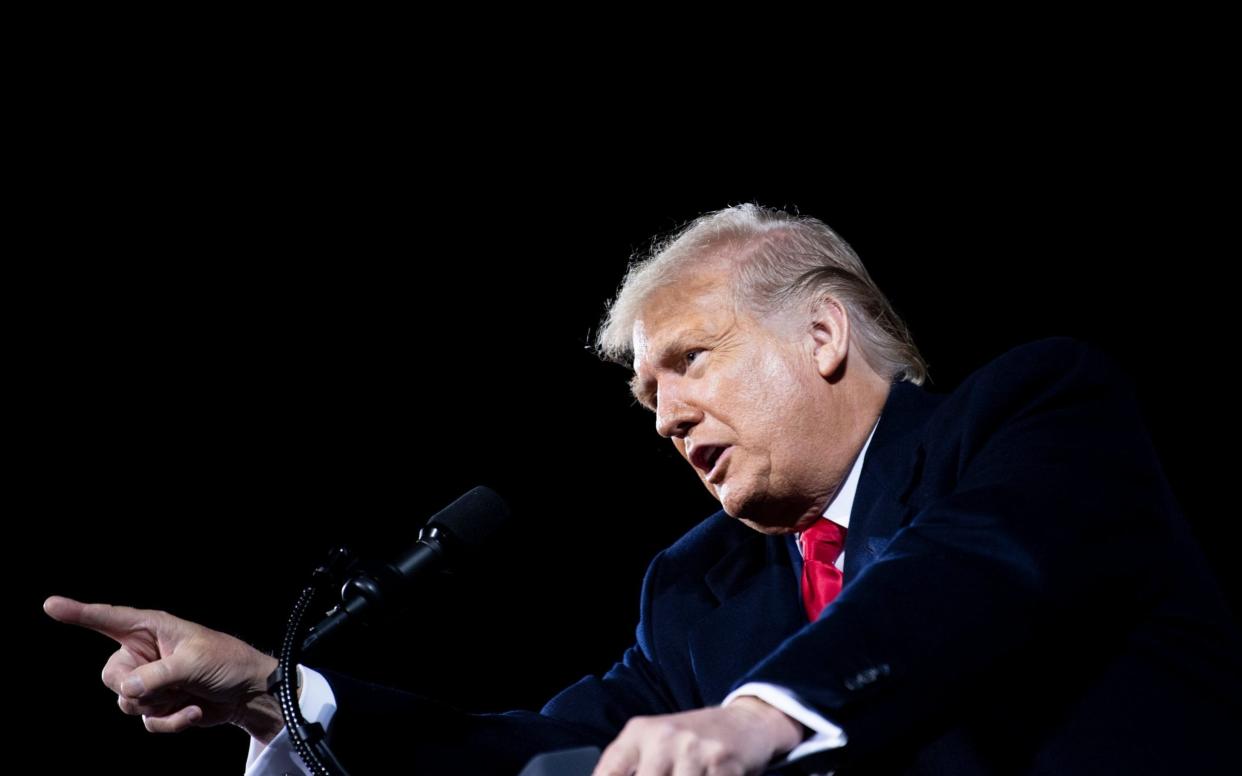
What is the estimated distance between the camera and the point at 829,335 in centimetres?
227

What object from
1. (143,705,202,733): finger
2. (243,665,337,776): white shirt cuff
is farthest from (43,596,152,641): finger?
(243,665,337,776): white shirt cuff

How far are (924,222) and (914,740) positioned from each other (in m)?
2.30

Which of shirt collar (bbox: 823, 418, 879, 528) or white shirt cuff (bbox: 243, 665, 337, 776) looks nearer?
white shirt cuff (bbox: 243, 665, 337, 776)

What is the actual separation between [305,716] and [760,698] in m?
0.95

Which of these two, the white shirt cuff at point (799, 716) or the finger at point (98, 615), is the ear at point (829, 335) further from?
the finger at point (98, 615)

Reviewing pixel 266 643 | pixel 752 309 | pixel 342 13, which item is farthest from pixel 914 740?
pixel 342 13

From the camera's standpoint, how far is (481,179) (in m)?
3.58

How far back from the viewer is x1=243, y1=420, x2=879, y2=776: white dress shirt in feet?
3.71

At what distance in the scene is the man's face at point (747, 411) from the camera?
214 cm

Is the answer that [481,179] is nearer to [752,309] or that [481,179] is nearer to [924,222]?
[924,222]

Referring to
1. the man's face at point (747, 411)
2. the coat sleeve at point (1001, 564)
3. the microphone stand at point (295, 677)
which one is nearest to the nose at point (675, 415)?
the man's face at point (747, 411)

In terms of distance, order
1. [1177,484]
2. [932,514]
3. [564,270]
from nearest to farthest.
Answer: [932,514], [1177,484], [564,270]

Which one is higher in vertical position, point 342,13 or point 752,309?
point 342,13

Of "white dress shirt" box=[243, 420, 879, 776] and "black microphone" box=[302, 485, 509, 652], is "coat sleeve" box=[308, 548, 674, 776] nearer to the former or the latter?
"white dress shirt" box=[243, 420, 879, 776]
